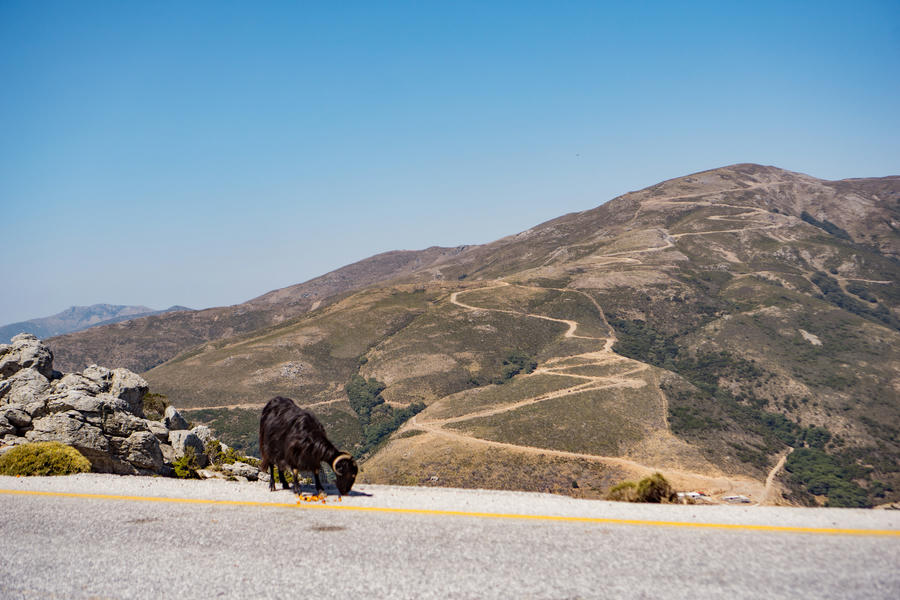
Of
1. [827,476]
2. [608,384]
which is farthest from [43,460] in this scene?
[827,476]

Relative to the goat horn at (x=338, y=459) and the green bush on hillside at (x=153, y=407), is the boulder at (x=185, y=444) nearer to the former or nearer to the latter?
the green bush on hillside at (x=153, y=407)

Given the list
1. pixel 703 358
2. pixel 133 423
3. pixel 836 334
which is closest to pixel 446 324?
pixel 703 358

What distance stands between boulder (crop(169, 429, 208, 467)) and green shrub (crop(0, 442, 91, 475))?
5843 millimetres

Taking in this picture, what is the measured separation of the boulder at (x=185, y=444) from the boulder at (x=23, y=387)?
5797 mm

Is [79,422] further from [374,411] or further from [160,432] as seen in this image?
[374,411]

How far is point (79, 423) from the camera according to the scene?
1839 cm

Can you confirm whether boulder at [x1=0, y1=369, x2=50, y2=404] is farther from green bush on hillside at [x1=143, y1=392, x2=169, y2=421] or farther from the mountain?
the mountain

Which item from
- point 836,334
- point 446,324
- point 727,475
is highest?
point 446,324

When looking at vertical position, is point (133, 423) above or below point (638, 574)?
above

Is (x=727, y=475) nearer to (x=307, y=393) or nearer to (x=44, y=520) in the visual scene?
(x=44, y=520)

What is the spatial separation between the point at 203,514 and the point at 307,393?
140 m

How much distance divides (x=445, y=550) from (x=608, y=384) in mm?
106415

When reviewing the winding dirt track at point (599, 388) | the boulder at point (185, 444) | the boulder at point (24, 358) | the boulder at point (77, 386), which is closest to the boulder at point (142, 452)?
the boulder at point (185, 444)

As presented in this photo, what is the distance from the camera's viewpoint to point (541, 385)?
114562 millimetres
